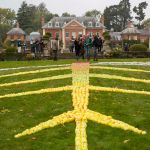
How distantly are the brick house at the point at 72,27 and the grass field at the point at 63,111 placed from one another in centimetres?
9387

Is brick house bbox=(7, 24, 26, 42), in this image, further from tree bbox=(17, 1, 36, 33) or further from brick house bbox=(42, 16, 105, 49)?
tree bbox=(17, 1, 36, 33)

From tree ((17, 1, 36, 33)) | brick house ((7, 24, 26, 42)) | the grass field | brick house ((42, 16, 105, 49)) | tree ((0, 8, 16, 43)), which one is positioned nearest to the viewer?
the grass field

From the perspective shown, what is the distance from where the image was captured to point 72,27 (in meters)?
117

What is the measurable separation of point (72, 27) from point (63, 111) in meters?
101

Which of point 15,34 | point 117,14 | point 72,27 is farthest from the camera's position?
point 117,14

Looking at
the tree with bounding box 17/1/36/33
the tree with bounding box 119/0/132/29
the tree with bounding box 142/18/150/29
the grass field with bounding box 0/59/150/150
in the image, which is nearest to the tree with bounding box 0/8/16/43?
the tree with bounding box 17/1/36/33

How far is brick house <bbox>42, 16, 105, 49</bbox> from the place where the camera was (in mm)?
116438

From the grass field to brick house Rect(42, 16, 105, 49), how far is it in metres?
93.9

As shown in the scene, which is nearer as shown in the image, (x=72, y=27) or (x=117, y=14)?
(x=72, y=27)

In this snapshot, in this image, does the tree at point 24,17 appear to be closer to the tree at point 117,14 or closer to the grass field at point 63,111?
the tree at point 117,14

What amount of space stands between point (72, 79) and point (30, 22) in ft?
399

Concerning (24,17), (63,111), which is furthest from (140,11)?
(63,111)

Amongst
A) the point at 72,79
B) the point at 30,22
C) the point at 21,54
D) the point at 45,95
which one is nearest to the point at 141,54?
the point at 21,54

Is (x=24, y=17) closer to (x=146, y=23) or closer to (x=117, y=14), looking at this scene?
(x=117, y=14)
